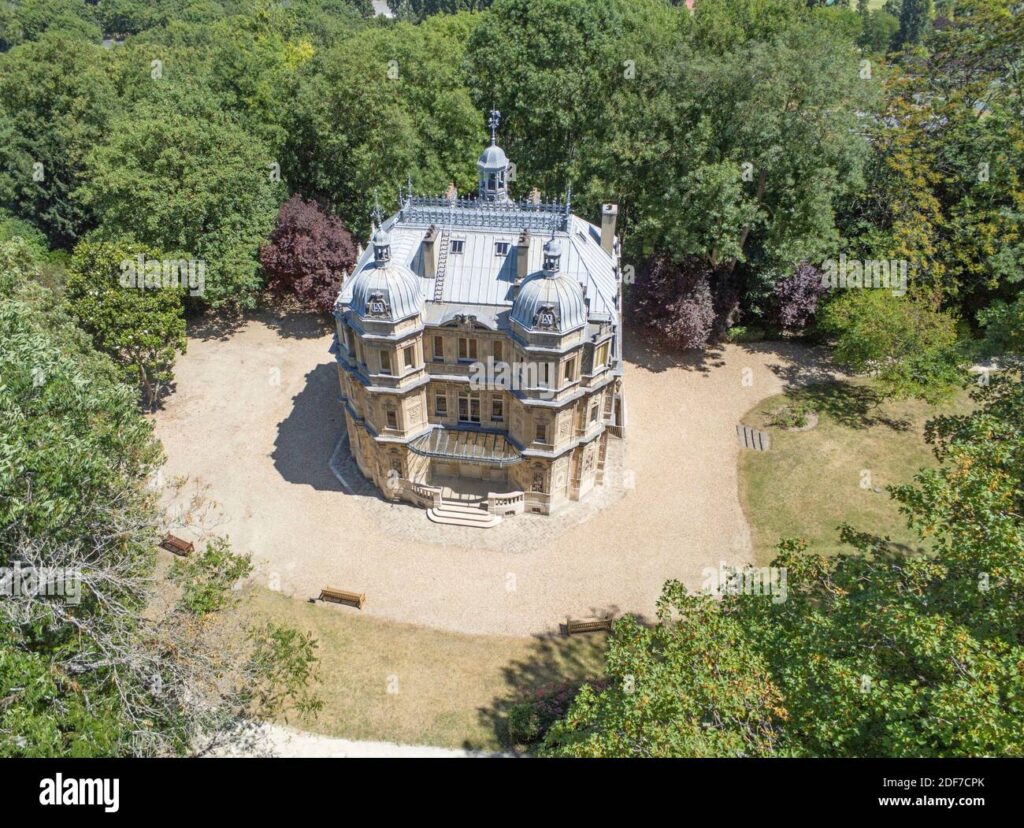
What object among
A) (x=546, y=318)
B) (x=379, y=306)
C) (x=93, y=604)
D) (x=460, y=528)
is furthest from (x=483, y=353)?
(x=93, y=604)

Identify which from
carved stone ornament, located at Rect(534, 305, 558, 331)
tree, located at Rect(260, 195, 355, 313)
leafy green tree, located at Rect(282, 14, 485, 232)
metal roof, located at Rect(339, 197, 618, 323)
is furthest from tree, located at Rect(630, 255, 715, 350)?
tree, located at Rect(260, 195, 355, 313)

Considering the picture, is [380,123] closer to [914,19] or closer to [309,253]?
[309,253]

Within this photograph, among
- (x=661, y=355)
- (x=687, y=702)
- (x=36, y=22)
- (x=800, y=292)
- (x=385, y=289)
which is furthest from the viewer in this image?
(x=36, y=22)

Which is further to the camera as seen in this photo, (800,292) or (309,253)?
(309,253)

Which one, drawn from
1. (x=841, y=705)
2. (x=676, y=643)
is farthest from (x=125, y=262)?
(x=841, y=705)

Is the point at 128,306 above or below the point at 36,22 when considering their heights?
below

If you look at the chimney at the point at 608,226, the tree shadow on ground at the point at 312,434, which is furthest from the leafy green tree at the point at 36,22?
the chimney at the point at 608,226

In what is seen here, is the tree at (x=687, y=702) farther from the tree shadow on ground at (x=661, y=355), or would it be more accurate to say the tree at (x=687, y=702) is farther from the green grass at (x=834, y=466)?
the tree shadow on ground at (x=661, y=355)

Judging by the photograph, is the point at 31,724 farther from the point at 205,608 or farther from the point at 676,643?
the point at 676,643
